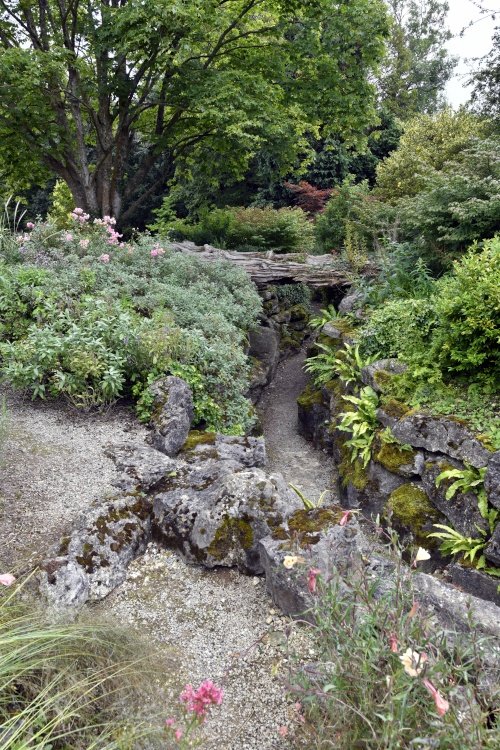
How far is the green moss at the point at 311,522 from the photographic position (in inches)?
136

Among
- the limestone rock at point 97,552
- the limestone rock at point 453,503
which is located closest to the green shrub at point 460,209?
the limestone rock at point 453,503

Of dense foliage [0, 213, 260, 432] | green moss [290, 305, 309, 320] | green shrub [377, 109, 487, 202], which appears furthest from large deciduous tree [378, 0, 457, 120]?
dense foliage [0, 213, 260, 432]

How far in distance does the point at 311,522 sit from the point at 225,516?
0.61 metres

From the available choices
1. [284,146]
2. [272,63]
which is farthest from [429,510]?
[272,63]

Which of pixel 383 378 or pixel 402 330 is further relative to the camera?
pixel 402 330

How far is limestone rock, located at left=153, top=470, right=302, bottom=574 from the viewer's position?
11.8 feet

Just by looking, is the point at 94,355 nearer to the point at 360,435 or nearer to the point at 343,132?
the point at 360,435

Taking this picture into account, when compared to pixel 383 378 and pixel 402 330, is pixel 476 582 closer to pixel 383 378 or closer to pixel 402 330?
pixel 383 378

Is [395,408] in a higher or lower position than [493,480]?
higher

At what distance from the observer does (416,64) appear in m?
27.1

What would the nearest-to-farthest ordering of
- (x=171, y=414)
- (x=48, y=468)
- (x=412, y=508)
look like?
(x=48, y=468)
(x=171, y=414)
(x=412, y=508)

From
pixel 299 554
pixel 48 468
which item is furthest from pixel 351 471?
pixel 48 468

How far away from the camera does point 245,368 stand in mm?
6938

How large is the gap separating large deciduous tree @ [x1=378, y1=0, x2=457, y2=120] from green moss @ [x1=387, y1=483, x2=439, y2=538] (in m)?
22.8
